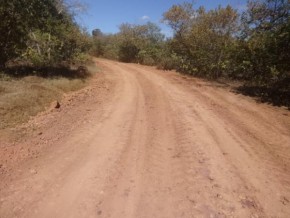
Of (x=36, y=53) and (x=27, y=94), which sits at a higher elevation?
(x=36, y=53)

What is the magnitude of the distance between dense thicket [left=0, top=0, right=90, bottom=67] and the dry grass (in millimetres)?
1758

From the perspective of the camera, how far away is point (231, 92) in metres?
13.3

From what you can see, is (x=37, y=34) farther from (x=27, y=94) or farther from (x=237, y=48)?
(x=237, y=48)

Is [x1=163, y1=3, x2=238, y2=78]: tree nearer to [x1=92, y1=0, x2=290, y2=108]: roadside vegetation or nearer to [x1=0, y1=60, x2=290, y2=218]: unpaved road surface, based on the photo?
[x1=92, y1=0, x2=290, y2=108]: roadside vegetation

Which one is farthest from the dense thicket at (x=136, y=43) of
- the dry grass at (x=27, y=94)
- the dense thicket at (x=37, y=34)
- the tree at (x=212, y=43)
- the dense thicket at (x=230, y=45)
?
the dry grass at (x=27, y=94)

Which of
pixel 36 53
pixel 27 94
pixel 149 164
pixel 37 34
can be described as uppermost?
pixel 37 34

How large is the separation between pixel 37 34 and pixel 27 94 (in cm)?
541

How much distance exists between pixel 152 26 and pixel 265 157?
1188 inches

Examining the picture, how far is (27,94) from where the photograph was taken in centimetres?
989

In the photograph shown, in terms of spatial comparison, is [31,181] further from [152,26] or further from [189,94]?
[152,26]

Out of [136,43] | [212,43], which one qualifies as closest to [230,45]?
[212,43]

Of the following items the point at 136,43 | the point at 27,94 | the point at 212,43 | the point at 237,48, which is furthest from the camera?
the point at 136,43

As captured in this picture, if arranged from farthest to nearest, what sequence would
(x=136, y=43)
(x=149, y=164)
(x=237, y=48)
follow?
(x=136, y=43), (x=237, y=48), (x=149, y=164)

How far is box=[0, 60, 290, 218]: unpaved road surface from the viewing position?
14.2 feet
